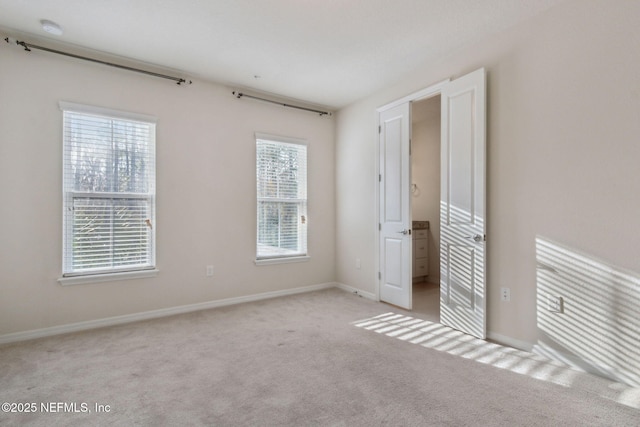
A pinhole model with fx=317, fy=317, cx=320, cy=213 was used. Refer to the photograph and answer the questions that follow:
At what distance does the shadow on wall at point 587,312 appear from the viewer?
2129 mm

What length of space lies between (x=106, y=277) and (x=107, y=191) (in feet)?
2.92

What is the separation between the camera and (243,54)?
10.8 feet

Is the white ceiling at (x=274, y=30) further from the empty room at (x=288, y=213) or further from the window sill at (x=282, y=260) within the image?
the window sill at (x=282, y=260)

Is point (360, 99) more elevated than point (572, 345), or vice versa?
point (360, 99)

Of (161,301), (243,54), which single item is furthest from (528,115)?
(161,301)

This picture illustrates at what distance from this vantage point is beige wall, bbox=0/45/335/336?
2916 millimetres

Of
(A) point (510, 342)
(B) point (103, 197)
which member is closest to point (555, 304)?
(A) point (510, 342)

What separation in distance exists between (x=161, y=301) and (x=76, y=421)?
73.8 inches

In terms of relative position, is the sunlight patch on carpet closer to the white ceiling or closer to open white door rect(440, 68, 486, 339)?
open white door rect(440, 68, 486, 339)

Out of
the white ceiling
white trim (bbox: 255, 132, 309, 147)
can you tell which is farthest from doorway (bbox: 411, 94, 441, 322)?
the white ceiling

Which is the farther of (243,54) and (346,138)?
(346,138)

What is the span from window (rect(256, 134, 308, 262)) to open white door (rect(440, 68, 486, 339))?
2098 mm

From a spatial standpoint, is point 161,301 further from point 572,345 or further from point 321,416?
point 572,345

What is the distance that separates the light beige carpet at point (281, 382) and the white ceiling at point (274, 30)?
2809 mm
